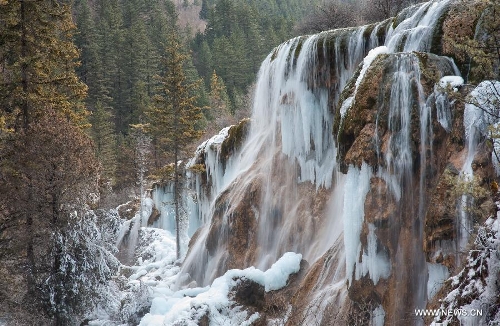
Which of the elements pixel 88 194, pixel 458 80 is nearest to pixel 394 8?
pixel 458 80

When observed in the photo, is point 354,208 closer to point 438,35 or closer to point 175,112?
point 438,35

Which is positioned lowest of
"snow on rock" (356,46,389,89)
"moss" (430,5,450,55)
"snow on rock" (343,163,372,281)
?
"snow on rock" (343,163,372,281)

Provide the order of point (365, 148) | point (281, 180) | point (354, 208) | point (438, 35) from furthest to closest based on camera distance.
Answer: point (281, 180) < point (438, 35) < point (354, 208) < point (365, 148)

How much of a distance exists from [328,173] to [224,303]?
5.03m

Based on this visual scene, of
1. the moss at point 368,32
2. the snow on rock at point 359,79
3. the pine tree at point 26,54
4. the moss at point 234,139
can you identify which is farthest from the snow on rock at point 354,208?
the moss at point 234,139

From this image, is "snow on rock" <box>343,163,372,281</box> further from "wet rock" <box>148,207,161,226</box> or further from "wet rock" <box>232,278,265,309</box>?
"wet rock" <box>148,207,161,226</box>

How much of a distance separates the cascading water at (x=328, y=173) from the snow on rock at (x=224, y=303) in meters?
0.96

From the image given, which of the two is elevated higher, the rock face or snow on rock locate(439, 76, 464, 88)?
snow on rock locate(439, 76, 464, 88)

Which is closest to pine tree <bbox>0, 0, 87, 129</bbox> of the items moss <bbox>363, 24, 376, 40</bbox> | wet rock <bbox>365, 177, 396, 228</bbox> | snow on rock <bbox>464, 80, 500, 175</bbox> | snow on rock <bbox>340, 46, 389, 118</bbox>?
snow on rock <bbox>340, 46, 389, 118</bbox>

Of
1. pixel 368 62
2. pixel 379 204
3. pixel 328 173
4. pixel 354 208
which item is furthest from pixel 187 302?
pixel 368 62

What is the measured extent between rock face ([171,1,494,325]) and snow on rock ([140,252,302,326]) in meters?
0.40

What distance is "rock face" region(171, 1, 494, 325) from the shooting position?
7.57m

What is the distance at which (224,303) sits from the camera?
40.5 ft

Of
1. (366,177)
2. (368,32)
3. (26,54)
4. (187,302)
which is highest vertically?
(368,32)
